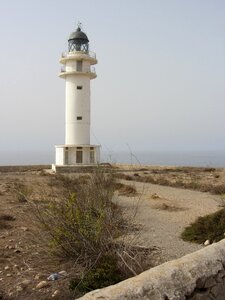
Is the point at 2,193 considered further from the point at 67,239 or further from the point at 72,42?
the point at 72,42

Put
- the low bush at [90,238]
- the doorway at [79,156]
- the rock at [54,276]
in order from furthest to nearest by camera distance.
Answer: the doorway at [79,156] → the rock at [54,276] → the low bush at [90,238]

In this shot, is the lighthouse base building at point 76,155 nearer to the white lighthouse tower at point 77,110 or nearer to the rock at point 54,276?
the white lighthouse tower at point 77,110

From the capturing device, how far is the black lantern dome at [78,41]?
3666cm

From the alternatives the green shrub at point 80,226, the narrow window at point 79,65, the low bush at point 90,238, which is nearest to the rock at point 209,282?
the low bush at point 90,238

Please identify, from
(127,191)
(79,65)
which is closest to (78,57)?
(79,65)

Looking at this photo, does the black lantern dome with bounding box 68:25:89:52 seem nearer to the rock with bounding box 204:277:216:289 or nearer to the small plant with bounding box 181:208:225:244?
the small plant with bounding box 181:208:225:244

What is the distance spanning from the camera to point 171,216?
12.4 meters

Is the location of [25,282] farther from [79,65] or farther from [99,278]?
[79,65]

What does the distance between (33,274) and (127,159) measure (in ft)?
11.1

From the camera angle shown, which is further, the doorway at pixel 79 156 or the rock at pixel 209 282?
the doorway at pixel 79 156

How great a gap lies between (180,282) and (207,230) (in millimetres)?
5648

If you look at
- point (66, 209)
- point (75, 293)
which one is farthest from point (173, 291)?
point (66, 209)

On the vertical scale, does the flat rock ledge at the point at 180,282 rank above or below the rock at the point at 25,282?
above

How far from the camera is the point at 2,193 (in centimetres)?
1714
